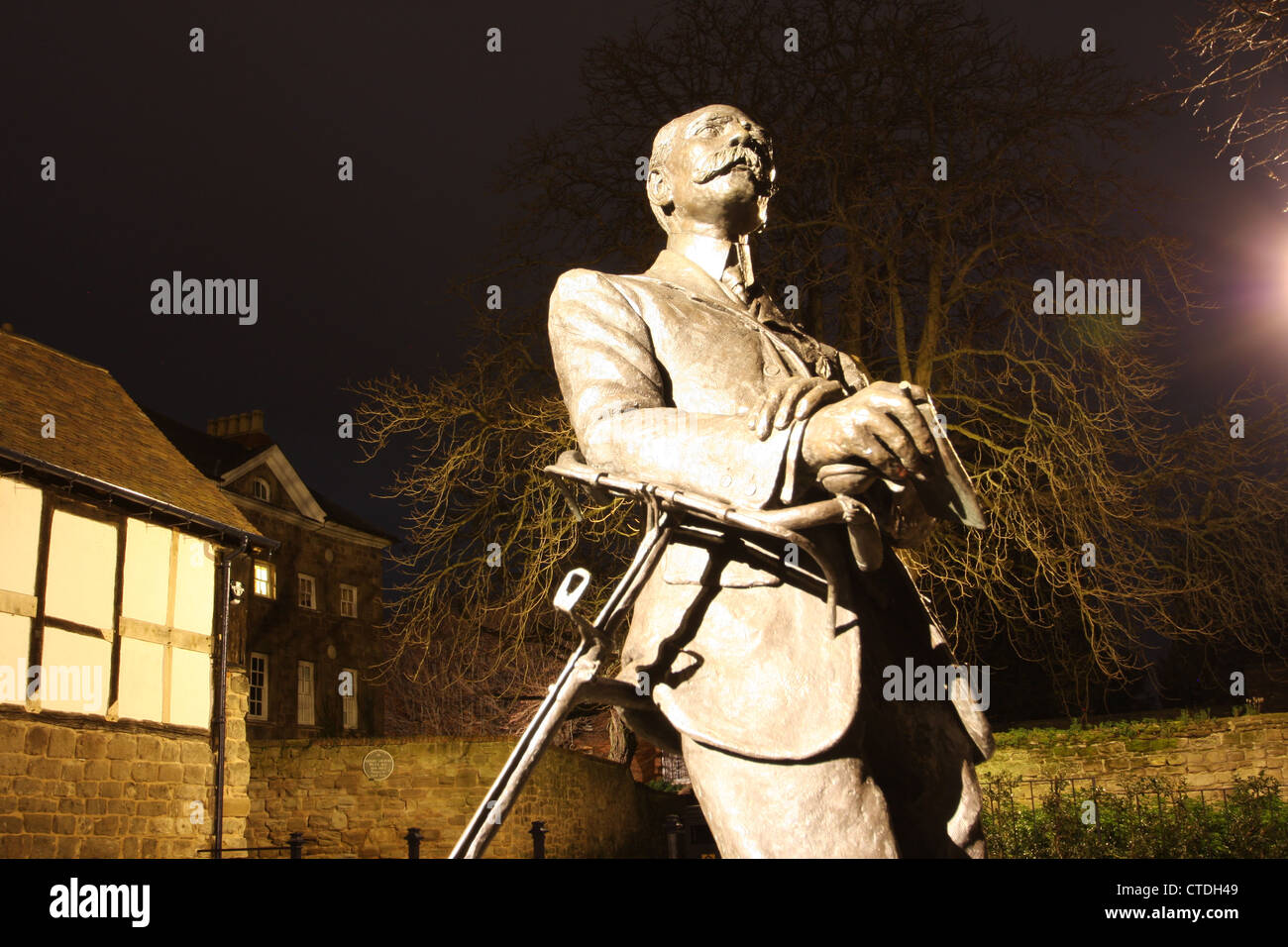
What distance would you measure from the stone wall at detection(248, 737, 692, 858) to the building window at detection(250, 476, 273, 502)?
1159 centimetres

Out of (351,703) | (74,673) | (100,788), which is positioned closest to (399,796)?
(100,788)

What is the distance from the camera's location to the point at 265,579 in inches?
1208

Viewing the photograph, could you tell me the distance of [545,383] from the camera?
15.4 meters

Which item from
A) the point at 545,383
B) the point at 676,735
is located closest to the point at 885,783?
the point at 676,735

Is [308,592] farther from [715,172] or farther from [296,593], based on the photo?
[715,172]

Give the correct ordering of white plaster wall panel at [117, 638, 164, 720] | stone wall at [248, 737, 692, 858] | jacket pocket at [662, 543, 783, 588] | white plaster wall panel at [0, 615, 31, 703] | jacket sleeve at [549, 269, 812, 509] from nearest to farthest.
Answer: jacket sleeve at [549, 269, 812, 509], jacket pocket at [662, 543, 783, 588], white plaster wall panel at [0, 615, 31, 703], white plaster wall panel at [117, 638, 164, 720], stone wall at [248, 737, 692, 858]

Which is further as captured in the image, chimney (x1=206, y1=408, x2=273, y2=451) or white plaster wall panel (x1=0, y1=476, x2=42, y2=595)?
chimney (x1=206, y1=408, x2=273, y2=451)

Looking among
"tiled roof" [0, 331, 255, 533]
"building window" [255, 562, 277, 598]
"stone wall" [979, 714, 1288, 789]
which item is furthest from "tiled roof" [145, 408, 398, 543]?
"stone wall" [979, 714, 1288, 789]

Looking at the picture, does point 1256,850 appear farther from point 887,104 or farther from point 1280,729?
point 887,104

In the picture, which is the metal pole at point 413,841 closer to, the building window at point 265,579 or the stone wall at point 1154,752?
the stone wall at point 1154,752

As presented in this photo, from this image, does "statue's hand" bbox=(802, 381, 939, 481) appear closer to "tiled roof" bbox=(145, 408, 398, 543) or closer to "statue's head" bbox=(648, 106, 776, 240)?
"statue's head" bbox=(648, 106, 776, 240)

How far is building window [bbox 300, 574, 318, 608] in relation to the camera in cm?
3188

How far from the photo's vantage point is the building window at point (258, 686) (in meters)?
29.2

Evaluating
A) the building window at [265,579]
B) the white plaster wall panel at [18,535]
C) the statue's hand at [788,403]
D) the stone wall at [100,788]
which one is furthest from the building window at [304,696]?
the statue's hand at [788,403]
